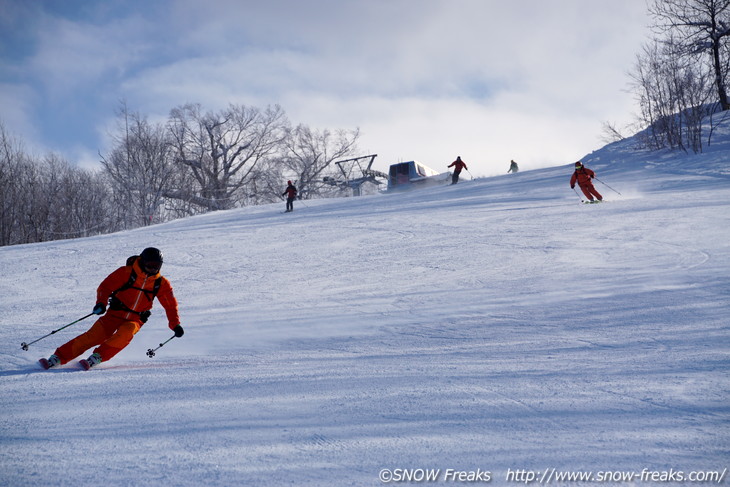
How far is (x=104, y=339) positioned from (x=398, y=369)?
302cm

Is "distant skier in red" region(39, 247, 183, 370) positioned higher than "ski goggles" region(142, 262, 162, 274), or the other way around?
"ski goggles" region(142, 262, 162, 274)

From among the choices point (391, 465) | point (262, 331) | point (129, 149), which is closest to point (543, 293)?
point (262, 331)

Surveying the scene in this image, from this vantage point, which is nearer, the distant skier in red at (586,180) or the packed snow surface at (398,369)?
the packed snow surface at (398,369)

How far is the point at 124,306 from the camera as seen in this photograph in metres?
4.76

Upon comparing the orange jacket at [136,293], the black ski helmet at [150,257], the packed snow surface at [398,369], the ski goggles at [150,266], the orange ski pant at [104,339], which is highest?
the black ski helmet at [150,257]

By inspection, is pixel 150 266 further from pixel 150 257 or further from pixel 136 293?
pixel 136 293

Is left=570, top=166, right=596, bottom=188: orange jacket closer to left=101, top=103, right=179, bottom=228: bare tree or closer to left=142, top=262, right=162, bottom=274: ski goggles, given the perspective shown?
left=142, top=262, right=162, bottom=274: ski goggles

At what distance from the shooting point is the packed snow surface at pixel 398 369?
2.45m

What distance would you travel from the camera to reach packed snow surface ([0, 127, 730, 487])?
2.45 meters

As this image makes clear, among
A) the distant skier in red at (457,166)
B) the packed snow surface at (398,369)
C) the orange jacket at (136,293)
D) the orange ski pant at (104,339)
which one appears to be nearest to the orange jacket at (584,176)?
the packed snow surface at (398,369)

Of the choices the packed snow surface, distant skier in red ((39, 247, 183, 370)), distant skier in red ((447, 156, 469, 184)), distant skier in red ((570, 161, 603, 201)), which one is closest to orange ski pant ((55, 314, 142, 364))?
distant skier in red ((39, 247, 183, 370))

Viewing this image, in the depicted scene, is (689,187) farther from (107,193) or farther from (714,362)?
(107,193)

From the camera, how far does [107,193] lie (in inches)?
1517

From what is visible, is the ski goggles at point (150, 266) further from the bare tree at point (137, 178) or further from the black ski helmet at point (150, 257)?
the bare tree at point (137, 178)
